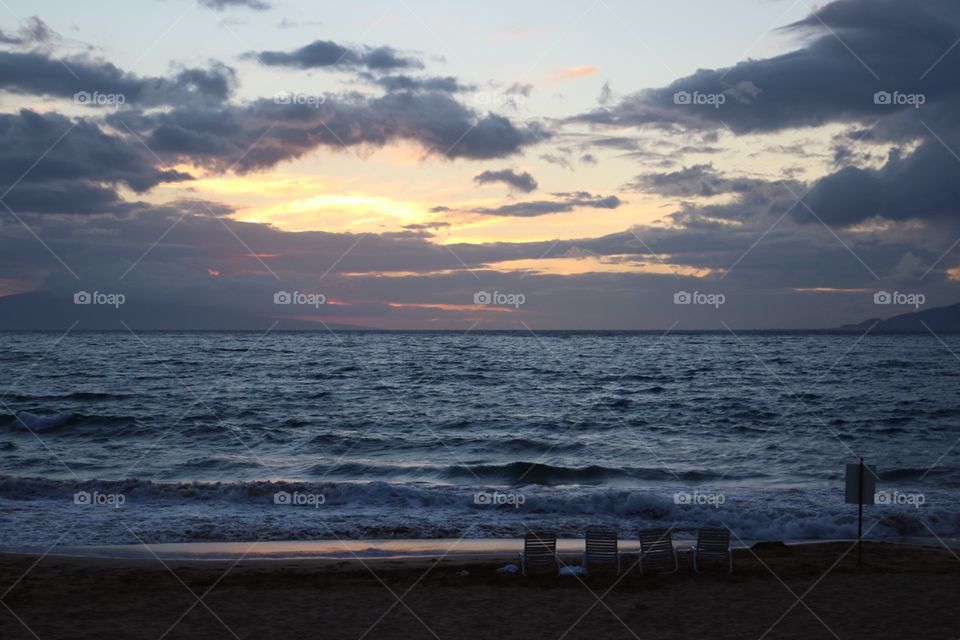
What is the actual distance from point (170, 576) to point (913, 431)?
33.1 metres

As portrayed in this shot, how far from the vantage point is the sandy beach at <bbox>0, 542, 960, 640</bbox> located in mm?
11148

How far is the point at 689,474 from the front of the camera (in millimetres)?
27922

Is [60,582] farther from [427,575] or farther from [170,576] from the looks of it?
[427,575]

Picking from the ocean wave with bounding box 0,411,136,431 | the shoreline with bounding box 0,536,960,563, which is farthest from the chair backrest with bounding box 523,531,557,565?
the ocean wave with bounding box 0,411,136,431

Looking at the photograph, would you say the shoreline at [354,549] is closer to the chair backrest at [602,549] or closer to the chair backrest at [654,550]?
the chair backrest at [654,550]

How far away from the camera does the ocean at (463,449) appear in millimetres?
19812

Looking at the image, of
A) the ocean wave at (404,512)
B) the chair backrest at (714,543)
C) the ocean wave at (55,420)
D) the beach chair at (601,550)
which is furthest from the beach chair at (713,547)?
the ocean wave at (55,420)

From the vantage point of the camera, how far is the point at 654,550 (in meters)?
14.1

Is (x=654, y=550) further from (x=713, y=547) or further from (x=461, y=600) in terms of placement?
(x=461, y=600)

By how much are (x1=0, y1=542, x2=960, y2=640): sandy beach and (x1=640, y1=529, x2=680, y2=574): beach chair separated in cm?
23

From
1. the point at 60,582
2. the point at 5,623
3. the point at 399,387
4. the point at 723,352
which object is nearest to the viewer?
the point at 5,623

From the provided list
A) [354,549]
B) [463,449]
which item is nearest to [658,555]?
[354,549]

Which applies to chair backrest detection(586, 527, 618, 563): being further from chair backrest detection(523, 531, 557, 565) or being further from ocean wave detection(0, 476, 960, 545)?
ocean wave detection(0, 476, 960, 545)

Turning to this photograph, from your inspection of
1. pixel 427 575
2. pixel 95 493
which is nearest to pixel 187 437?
pixel 95 493
